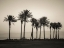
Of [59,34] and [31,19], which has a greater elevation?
[31,19]

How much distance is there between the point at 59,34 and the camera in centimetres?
1321

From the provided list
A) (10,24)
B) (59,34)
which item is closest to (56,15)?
(59,34)

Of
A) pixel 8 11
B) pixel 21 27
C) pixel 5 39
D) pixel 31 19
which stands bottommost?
pixel 5 39

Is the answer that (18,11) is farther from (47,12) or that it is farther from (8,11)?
(47,12)

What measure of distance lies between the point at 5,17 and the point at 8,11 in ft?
2.47

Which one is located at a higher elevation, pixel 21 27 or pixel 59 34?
pixel 21 27

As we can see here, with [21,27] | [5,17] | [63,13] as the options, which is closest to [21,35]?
[21,27]

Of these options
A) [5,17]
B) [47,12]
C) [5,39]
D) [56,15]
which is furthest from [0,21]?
[56,15]

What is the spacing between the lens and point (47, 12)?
43.3ft

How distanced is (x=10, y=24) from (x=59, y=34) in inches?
219

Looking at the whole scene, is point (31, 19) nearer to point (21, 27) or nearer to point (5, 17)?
point (21, 27)

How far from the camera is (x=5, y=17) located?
13.0m

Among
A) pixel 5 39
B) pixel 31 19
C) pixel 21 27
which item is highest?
pixel 31 19
